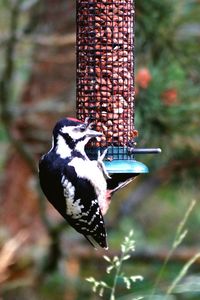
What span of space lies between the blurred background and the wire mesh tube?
109cm

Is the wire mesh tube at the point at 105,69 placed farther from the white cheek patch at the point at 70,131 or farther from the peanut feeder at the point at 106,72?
the white cheek patch at the point at 70,131

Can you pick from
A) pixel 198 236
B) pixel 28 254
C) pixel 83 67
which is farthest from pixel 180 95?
pixel 198 236

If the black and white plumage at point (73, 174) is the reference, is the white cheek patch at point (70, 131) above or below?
above

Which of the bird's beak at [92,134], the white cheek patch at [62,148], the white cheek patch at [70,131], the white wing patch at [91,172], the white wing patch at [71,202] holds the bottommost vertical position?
the white wing patch at [71,202]

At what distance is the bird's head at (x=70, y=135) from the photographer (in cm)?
429

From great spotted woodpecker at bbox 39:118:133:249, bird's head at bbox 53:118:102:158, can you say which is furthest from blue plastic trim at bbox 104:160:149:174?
bird's head at bbox 53:118:102:158

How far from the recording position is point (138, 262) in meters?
7.83

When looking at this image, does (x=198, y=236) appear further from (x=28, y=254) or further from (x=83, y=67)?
(x=83, y=67)

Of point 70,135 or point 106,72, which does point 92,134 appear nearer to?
point 70,135

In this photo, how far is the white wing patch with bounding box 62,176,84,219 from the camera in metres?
4.35

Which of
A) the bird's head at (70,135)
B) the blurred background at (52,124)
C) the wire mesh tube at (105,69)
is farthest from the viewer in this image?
the blurred background at (52,124)

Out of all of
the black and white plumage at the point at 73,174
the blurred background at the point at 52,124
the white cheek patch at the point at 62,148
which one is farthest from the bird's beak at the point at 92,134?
the blurred background at the point at 52,124

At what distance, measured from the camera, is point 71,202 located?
14.4 feet

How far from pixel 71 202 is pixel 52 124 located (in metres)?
3.37
